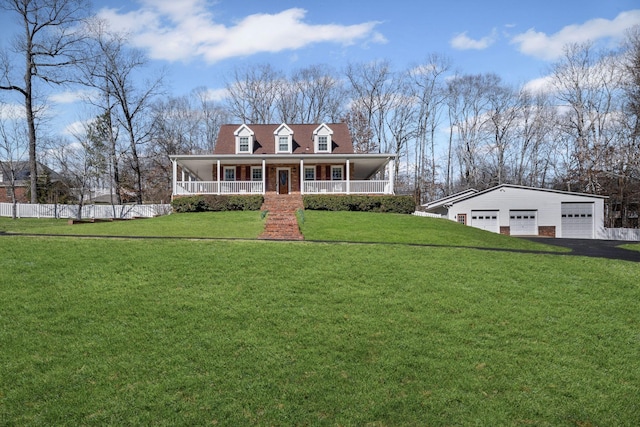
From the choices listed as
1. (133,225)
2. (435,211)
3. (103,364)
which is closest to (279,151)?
(133,225)

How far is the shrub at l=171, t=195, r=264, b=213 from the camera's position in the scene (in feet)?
71.4

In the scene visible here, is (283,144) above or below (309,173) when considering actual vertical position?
above

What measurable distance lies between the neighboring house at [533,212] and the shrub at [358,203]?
935 cm

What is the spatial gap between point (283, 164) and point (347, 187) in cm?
568

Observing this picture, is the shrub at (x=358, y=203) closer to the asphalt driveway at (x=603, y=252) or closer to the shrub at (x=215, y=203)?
the shrub at (x=215, y=203)

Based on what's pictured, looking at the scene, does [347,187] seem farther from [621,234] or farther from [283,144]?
[621,234]

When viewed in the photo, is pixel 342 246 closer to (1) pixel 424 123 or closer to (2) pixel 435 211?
(2) pixel 435 211

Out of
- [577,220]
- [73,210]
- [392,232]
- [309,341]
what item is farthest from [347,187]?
[73,210]

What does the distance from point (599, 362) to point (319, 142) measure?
932 inches

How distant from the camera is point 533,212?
29234mm

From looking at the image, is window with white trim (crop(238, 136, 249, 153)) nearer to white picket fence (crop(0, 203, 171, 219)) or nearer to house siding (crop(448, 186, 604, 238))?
white picket fence (crop(0, 203, 171, 219))

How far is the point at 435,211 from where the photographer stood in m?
33.9

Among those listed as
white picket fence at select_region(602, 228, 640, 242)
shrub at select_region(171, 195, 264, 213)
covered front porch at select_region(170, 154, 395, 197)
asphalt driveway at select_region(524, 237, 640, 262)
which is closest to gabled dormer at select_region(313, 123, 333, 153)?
covered front porch at select_region(170, 154, 395, 197)

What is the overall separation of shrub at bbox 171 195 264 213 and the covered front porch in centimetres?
175
